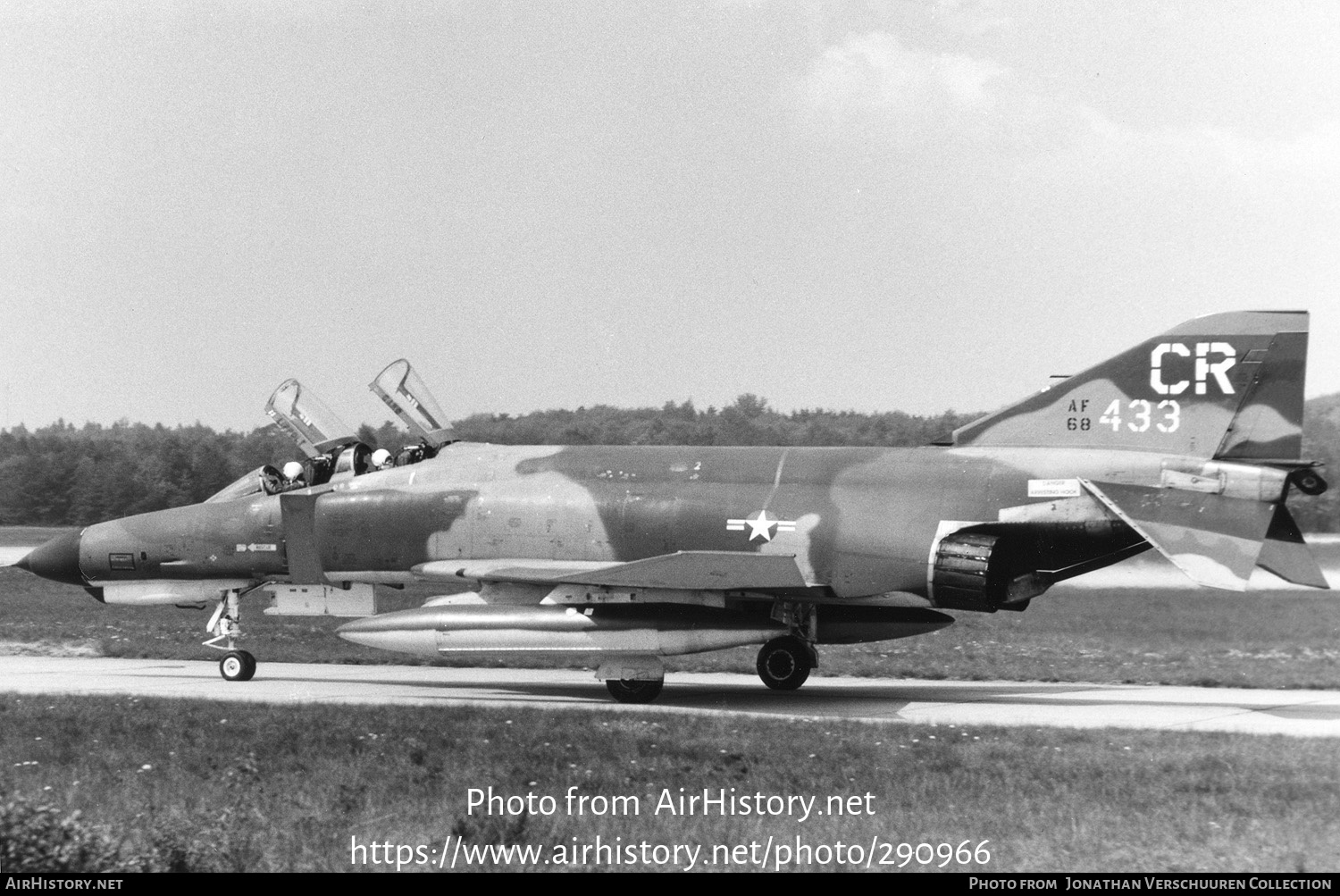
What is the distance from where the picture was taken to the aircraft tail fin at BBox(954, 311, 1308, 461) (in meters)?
13.6

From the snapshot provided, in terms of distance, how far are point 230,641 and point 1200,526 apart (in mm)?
12021

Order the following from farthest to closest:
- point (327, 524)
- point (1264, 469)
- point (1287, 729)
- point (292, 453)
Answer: point (292, 453) → point (327, 524) → point (1264, 469) → point (1287, 729)

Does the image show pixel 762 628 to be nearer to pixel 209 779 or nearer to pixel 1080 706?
pixel 1080 706

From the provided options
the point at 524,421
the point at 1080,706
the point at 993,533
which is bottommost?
the point at 1080,706

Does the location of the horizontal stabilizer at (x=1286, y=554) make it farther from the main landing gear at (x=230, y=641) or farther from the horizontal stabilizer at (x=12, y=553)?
the horizontal stabilizer at (x=12, y=553)

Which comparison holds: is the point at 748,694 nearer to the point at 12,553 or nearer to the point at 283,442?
the point at 283,442

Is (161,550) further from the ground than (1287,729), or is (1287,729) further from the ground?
(161,550)

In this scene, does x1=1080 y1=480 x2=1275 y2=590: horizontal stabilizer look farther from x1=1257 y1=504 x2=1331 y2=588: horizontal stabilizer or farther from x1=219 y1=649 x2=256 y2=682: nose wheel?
x1=219 y1=649 x2=256 y2=682: nose wheel

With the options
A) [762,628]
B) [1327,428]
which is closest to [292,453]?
[762,628]

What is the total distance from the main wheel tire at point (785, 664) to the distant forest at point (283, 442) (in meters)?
3.37

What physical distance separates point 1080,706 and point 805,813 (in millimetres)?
6735

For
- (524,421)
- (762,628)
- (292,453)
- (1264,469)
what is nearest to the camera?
(1264,469)

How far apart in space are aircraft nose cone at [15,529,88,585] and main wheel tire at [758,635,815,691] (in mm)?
9389

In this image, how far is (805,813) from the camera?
832 centimetres
